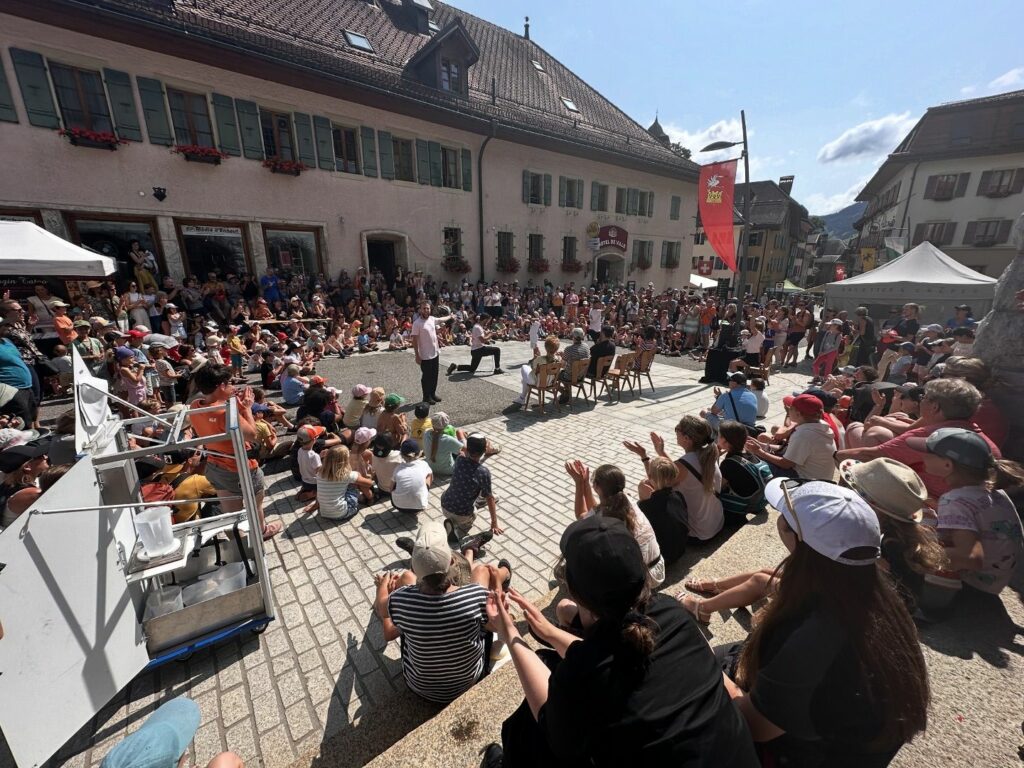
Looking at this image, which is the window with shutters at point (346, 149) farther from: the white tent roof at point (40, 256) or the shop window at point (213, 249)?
the white tent roof at point (40, 256)

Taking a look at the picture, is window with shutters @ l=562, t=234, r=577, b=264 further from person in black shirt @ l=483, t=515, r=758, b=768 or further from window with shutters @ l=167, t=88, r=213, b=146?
person in black shirt @ l=483, t=515, r=758, b=768

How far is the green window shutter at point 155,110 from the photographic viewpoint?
1139 centimetres

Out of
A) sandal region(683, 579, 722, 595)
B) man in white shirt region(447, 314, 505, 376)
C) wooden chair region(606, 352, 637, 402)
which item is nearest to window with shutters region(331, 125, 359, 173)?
man in white shirt region(447, 314, 505, 376)

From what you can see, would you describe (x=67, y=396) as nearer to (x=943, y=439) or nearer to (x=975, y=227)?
(x=943, y=439)

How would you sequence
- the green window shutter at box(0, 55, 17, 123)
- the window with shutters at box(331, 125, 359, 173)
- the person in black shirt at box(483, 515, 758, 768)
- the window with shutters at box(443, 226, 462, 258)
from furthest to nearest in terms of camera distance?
the window with shutters at box(443, 226, 462, 258), the window with shutters at box(331, 125, 359, 173), the green window shutter at box(0, 55, 17, 123), the person in black shirt at box(483, 515, 758, 768)

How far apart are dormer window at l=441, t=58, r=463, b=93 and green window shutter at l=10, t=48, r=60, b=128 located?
1162cm

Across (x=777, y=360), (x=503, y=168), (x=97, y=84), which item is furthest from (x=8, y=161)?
(x=777, y=360)

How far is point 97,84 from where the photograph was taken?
431 inches

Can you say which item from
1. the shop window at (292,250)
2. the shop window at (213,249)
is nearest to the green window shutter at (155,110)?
the shop window at (213,249)

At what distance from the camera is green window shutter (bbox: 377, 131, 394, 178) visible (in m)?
15.7

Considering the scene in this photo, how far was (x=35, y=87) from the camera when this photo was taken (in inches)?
400

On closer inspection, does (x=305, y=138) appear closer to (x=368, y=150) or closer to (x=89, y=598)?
(x=368, y=150)

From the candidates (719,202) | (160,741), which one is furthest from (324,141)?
(160,741)

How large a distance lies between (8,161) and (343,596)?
47.1ft
